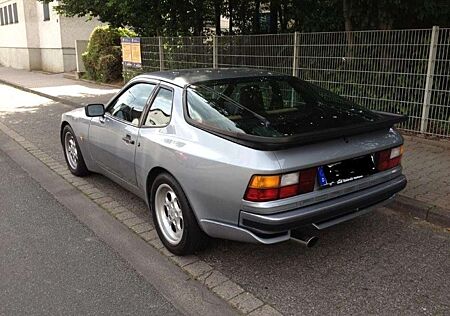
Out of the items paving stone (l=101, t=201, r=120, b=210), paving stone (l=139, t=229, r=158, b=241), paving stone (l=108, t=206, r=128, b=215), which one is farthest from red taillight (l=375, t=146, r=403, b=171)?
paving stone (l=101, t=201, r=120, b=210)

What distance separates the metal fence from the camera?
22.5ft

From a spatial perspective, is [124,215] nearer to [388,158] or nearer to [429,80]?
[388,158]

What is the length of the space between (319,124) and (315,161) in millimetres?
412

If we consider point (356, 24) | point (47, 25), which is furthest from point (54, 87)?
point (356, 24)

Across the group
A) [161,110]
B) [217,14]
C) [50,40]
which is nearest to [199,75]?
[161,110]

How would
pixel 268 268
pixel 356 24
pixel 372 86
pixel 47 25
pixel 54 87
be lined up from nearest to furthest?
1. pixel 268 268
2. pixel 372 86
3. pixel 356 24
4. pixel 54 87
5. pixel 47 25

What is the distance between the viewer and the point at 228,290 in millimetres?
3203

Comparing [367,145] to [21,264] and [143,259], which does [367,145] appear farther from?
[21,264]

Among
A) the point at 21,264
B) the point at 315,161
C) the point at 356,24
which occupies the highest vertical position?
the point at 356,24

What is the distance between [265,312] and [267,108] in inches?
65.5

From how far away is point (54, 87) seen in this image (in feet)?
56.6

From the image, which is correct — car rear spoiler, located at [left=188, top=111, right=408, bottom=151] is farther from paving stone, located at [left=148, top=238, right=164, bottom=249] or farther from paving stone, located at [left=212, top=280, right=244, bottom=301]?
paving stone, located at [left=148, top=238, right=164, bottom=249]

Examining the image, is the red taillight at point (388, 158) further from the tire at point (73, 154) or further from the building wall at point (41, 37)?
the building wall at point (41, 37)

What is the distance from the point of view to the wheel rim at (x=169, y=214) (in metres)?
3.67
